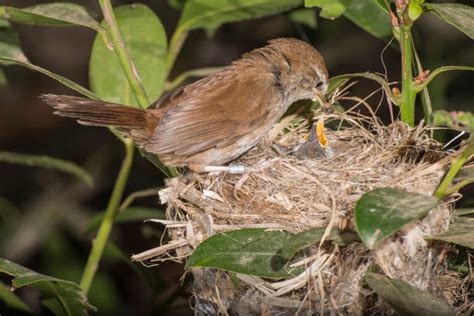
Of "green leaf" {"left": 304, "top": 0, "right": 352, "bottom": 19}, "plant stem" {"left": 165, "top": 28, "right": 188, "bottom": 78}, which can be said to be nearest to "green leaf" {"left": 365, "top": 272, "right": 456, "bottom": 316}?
"green leaf" {"left": 304, "top": 0, "right": 352, "bottom": 19}

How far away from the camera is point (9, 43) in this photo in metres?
4.59

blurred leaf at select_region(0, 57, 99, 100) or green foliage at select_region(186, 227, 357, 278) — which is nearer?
green foliage at select_region(186, 227, 357, 278)

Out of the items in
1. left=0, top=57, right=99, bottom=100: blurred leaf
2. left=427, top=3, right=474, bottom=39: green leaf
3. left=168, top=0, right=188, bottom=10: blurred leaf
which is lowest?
left=168, top=0, right=188, bottom=10: blurred leaf

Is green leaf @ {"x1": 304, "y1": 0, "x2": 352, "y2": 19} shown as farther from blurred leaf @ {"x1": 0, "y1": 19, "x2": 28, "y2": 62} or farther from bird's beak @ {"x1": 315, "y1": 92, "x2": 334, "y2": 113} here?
blurred leaf @ {"x1": 0, "y1": 19, "x2": 28, "y2": 62}

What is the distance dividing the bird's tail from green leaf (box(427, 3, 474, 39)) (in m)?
1.42

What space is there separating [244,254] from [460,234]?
2.45 feet

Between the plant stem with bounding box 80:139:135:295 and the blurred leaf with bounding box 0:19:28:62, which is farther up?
the blurred leaf with bounding box 0:19:28:62

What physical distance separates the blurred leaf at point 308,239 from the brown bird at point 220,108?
116 cm

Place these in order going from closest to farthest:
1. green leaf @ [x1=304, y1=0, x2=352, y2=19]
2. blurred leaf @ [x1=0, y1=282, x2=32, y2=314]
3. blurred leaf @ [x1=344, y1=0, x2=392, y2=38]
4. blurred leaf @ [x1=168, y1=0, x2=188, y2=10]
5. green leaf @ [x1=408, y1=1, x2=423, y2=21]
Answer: green leaf @ [x1=408, y1=1, x2=423, y2=21] → green leaf @ [x1=304, y1=0, x2=352, y2=19] → blurred leaf @ [x1=0, y1=282, x2=32, y2=314] → blurred leaf @ [x1=344, y1=0, x2=392, y2=38] → blurred leaf @ [x1=168, y1=0, x2=188, y2=10]

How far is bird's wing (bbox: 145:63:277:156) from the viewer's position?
421cm

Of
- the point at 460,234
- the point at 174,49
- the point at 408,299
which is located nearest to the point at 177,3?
the point at 174,49

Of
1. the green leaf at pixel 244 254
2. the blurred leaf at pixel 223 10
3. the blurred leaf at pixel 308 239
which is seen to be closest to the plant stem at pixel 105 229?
the blurred leaf at pixel 223 10

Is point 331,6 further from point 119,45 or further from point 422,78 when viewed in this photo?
point 119,45

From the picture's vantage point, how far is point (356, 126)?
4.78m
